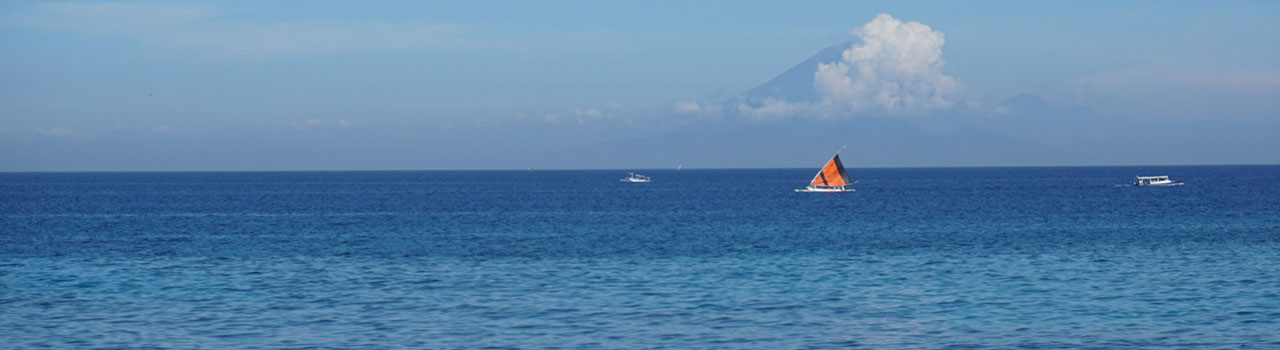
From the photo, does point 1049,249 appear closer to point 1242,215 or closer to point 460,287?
point 460,287

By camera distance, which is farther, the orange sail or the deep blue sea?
the orange sail

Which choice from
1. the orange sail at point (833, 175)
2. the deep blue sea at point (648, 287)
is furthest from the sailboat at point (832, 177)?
the deep blue sea at point (648, 287)

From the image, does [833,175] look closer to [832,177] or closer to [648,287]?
[832,177]

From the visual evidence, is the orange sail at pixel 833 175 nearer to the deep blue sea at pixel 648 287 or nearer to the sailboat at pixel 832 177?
the sailboat at pixel 832 177

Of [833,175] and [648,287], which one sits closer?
[648,287]

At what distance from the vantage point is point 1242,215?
93875 mm

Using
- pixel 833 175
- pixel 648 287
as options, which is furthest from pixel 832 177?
pixel 648 287

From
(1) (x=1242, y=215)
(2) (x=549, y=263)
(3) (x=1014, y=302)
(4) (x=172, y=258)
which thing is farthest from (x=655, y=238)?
(1) (x=1242, y=215)

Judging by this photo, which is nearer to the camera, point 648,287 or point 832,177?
point 648,287

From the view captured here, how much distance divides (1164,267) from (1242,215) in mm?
53400

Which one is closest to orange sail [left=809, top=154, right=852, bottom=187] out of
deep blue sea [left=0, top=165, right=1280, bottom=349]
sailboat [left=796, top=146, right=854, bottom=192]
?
sailboat [left=796, top=146, right=854, bottom=192]

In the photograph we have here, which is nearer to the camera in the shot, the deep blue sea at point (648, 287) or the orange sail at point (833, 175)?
the deep blue sea at point (648, 287)

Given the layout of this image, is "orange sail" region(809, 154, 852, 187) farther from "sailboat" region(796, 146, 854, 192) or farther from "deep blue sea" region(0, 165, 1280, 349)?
"deep blue sea" region(0, 165, 1280, 349)

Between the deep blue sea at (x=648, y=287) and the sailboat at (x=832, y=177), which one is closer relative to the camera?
the deep blue sea at (x=648, y=287)
